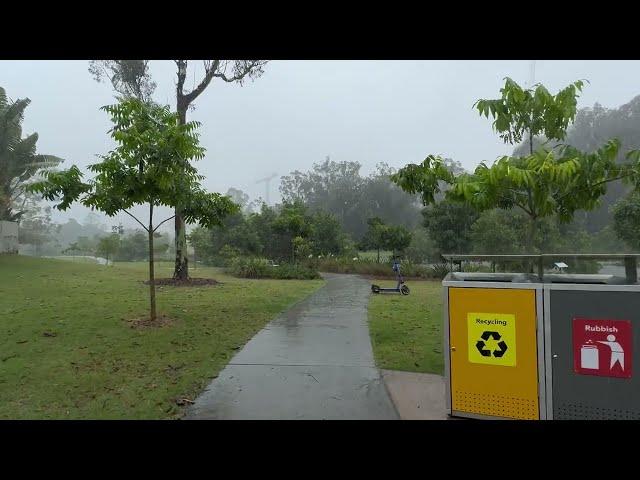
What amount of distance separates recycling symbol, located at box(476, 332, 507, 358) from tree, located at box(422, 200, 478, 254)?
20.5 m

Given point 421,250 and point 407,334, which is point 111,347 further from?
point 421,250

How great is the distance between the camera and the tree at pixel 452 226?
78.7 feet

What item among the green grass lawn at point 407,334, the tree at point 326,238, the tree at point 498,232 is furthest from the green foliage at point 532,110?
the tree at point 326,238

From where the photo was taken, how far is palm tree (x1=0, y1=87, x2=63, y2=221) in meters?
22.1

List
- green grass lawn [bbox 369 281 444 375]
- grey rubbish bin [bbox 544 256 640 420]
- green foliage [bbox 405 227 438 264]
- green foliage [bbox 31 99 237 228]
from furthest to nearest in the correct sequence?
green foliage [bbox 405 227 438 264], green foliage [bbox 31 99 237 228], green grass lawn [bbox 369 281 444 375], grey rubbish bin [bbox 544 256 640 420]

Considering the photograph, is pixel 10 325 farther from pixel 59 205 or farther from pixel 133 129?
pixel 133 129

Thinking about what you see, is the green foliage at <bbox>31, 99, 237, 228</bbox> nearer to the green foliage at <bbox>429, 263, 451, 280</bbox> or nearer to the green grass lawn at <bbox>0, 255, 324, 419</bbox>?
the green grass lawn at <bbox>0, 255, 324, 419</bbox>

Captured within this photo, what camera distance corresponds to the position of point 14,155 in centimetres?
2322

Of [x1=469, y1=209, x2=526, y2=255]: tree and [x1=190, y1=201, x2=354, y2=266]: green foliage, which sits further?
[x1=190, y1=201, x2=354, y2=266]: green foliage

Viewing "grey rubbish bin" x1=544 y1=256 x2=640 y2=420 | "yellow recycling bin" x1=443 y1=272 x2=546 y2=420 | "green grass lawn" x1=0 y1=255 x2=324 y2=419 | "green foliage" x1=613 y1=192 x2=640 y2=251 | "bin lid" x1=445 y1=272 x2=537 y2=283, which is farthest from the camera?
"green foliage" x1=613 y1=192 x2=640 y2=251

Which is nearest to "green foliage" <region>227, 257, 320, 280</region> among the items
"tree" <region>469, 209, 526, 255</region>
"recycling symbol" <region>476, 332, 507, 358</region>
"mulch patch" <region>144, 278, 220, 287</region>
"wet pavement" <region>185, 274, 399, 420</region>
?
"mulch patch" <region>144, 278, 220, 287</region>

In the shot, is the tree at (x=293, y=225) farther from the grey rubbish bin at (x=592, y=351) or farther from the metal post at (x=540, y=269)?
the grey rubbish bin at (x=592, y=351)

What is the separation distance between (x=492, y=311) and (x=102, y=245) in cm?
3060
